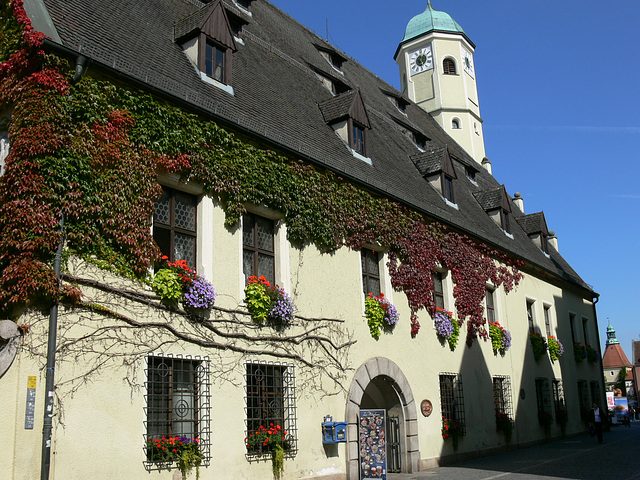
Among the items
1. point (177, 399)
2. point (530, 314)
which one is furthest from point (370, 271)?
point (530, 314)

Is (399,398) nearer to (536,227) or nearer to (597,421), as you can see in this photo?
(597,421)

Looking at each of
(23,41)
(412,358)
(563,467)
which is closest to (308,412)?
(412,358)

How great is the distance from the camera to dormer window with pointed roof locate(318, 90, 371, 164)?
52.8ft

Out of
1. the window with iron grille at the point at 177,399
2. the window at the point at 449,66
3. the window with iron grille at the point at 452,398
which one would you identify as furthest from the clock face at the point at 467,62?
the window with iron grille at the point at 177,399

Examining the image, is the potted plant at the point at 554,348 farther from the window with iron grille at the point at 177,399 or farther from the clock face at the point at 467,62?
the window with iron grille at the point at 177,399

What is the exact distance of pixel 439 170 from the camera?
1959cm

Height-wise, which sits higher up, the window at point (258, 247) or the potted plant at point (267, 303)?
the window at point (258, 247)

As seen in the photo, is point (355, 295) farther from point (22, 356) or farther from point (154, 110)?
point (22, 356)

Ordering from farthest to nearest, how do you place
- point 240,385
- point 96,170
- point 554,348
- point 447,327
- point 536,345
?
point 554,348
point 536,345
point 447,327
point 240,385
point 96,170

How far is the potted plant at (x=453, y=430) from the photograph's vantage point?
1620 cm

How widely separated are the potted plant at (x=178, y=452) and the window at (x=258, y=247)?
3.18 meters

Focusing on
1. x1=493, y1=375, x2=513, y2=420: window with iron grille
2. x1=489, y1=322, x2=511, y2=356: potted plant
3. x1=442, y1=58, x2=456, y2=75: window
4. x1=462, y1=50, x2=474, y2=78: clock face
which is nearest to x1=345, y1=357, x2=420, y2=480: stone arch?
x1=493, y1=375, x2=513, y2=420: window with iron grille

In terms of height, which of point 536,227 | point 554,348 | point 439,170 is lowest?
point 554,348

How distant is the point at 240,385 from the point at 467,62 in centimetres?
2839
